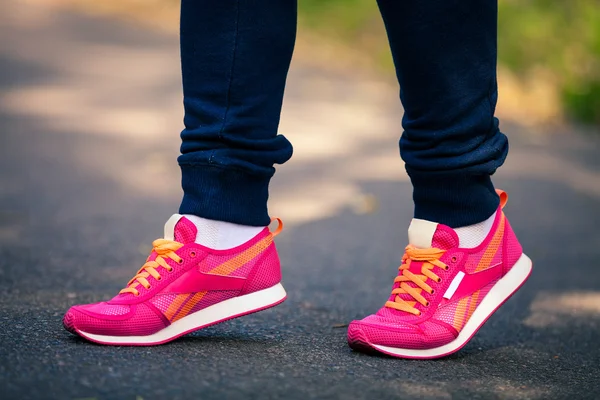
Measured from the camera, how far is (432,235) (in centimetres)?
146

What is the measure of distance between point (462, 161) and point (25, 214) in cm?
217

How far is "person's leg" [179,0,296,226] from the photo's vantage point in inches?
54.6

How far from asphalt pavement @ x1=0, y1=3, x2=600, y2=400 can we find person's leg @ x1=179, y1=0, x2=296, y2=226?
11.0 inches

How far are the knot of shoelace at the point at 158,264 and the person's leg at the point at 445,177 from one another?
0.34 m

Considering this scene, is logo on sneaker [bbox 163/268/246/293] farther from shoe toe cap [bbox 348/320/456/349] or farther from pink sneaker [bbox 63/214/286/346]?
shoe toe cap [bbox 348/320/456/349]

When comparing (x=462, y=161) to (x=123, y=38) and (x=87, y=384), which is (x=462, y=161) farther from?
(x=123, y=38)

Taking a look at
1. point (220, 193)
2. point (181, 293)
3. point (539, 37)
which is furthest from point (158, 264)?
point (539, 37)

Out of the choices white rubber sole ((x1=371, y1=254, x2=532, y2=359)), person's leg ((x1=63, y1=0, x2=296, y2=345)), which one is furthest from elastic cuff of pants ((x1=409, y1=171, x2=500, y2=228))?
person's leg ((x1=63, y1=0, x2=296, y2=345))

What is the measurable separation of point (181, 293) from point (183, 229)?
0.11 meters

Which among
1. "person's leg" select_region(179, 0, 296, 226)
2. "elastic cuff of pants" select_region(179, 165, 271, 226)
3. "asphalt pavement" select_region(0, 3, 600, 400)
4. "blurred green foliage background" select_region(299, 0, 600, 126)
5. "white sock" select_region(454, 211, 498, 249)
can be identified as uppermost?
"blurred green foliage background" select_region(299, 0, 600, 126)

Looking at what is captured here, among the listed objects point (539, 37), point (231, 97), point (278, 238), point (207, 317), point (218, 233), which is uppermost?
point (539, 37)

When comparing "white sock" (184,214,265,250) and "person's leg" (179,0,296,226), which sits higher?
"person's leg" (179,0,296,226)

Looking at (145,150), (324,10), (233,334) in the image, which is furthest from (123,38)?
(233,334)

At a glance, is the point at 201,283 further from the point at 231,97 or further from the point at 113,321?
the point at 231,97
